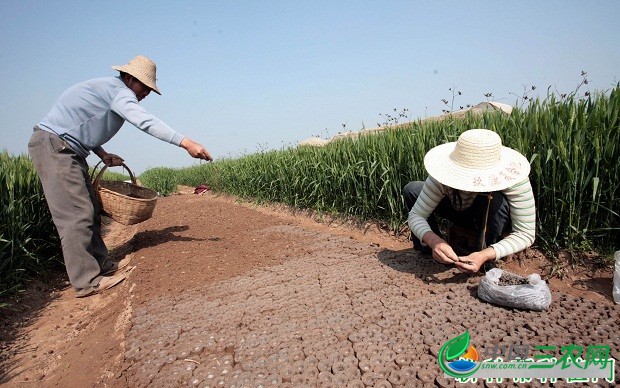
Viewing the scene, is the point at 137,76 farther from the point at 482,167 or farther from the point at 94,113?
the point at 482,167

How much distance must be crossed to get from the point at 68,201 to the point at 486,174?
117 inches

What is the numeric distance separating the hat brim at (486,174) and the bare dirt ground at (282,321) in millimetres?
610

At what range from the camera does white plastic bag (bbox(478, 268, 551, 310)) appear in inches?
64.7

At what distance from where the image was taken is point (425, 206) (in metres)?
2.14

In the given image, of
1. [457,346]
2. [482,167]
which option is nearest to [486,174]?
[482,167]

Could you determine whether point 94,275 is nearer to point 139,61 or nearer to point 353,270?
point 139,61

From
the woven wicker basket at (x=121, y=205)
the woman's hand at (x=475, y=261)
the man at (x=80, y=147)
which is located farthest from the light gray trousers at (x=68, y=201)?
the woman's hand at (x=475, y=261)

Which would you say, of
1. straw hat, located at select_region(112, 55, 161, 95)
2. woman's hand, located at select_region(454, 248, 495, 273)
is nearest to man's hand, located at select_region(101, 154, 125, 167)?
straw hat, located at select_region(112, 55, 161, 95)

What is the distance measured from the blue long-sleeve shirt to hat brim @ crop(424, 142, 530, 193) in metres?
1.96

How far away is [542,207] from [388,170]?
1.45 m

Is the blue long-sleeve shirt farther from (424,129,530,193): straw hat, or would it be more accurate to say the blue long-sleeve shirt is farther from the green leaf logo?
the green leaf logo

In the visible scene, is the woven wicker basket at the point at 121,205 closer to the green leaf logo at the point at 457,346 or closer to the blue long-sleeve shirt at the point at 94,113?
the blue long-sleeve shirt at the point at 94,113

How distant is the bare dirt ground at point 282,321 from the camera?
144cm

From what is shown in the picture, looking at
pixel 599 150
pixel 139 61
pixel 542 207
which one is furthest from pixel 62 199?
pixel 599 150
